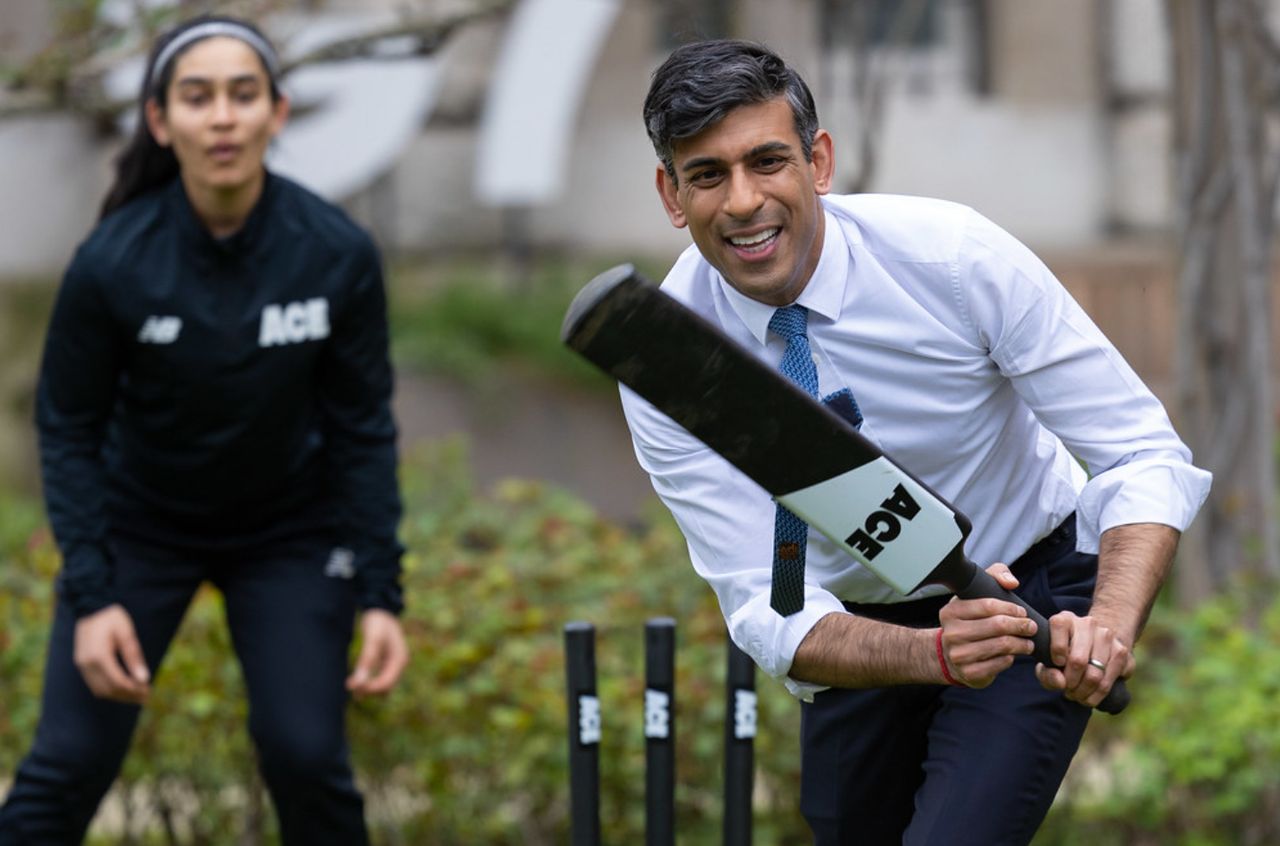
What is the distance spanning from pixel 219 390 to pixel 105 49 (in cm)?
261

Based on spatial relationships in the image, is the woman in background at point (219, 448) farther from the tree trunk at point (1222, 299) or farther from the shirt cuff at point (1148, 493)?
the tree trunk at point (1222, 299)

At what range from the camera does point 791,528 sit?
2.91 metres

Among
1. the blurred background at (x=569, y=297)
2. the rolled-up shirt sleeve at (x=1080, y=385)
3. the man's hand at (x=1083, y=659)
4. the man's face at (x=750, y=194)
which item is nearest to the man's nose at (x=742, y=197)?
the man's face at (x=750, y=194)

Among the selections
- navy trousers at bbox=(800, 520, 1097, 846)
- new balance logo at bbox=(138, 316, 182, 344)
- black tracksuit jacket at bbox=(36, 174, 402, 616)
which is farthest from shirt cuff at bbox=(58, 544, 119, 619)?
navy trousers at bbox=(800, 520, 1097, 846)

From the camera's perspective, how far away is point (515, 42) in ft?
29.7

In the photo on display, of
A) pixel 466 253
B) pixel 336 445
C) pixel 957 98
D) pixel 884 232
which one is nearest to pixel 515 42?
pixel 466 253

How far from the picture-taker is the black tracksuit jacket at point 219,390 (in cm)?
406

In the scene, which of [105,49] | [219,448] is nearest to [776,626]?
[219,448]

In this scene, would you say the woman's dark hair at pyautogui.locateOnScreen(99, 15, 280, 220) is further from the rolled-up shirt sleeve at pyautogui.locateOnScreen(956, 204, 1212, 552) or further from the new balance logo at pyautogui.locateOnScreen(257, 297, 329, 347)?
the rolled-up shirt sleeve at pyautogui.locateOnScreen(956, 204, 1212, 552)

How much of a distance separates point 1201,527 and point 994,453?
312 cm

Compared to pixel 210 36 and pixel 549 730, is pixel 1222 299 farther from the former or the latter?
pixel 210 36

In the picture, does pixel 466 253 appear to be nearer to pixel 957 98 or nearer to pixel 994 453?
pixel 957 98

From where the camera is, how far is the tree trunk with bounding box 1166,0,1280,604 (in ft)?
19.7

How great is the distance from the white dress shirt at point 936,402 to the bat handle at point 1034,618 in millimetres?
302
